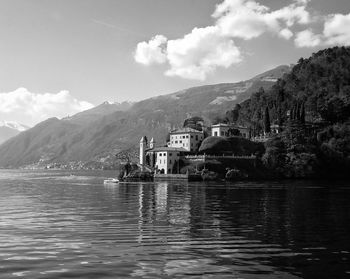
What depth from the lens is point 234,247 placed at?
31.4m

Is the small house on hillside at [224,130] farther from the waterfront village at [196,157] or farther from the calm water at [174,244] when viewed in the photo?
the calm water at [174,244]

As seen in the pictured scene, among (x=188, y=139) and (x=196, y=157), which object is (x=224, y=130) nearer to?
(x=188, y=139)

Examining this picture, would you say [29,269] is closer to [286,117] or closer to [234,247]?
[234,247]

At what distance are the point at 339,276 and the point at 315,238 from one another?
1182 cm

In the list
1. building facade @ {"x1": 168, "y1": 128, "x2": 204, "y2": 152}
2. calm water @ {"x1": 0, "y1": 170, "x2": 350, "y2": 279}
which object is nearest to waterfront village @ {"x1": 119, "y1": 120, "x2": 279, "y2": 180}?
building facade @ {"x1": 168, "y1": 128, "x2": 204, "y2": 152}

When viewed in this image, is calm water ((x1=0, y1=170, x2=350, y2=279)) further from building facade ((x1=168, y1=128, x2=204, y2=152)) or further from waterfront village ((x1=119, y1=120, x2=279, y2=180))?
building facade ((x1=168, y1=128, x2=204, y2=152))

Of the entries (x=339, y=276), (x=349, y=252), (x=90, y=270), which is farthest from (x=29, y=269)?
(x=349, y=252)

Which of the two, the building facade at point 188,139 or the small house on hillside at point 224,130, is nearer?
the building facade at point 188,139

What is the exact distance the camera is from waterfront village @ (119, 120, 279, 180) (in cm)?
14775

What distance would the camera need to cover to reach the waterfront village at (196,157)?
485ft

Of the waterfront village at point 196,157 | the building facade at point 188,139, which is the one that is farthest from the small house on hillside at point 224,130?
the building facade at point 188,139

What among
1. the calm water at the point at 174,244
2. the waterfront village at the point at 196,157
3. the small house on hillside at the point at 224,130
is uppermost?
the small house on hillside at the point at 224,130

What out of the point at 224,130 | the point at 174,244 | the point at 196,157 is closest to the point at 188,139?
the point at 224,130

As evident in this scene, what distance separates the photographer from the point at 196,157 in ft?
514
